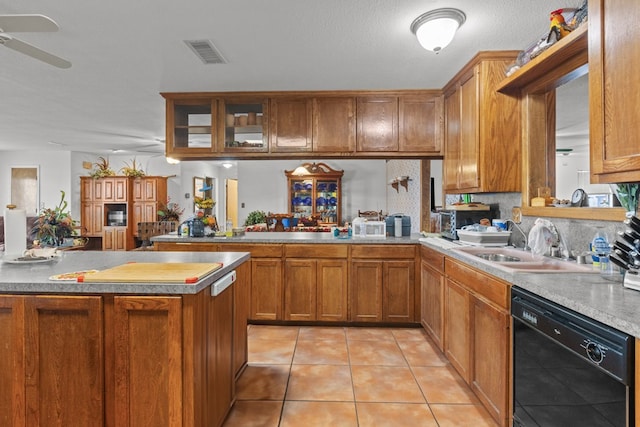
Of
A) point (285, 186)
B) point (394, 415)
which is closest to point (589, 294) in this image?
point (394, 415)

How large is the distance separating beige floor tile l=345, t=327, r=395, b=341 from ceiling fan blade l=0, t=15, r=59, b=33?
117 inches

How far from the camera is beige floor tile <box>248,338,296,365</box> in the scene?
2.60m

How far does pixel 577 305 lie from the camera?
1.17 m

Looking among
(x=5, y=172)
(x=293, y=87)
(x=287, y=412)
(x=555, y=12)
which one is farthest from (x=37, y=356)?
(x=5, y=172)

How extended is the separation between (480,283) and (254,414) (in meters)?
1.48

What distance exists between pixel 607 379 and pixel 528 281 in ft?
1.61

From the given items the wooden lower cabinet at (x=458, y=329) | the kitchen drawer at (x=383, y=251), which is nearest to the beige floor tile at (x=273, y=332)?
the kitchen drawer at (x=383, y=251)

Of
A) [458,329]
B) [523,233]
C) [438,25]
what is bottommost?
[458,329]

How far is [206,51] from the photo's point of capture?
2.59m

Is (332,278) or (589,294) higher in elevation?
(589,294)

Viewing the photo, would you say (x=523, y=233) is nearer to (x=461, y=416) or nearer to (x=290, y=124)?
(x=461, y=416)

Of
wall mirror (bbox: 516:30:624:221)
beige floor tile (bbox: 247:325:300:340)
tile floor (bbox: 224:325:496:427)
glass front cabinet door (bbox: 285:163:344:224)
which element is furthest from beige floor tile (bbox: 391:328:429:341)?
glass front cabinet door (bbox: 285:163:344:224)

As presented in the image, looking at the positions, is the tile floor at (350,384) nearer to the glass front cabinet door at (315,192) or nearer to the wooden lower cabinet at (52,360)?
the wooden lower cabinet at (52,360)

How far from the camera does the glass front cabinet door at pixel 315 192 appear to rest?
8.27m
